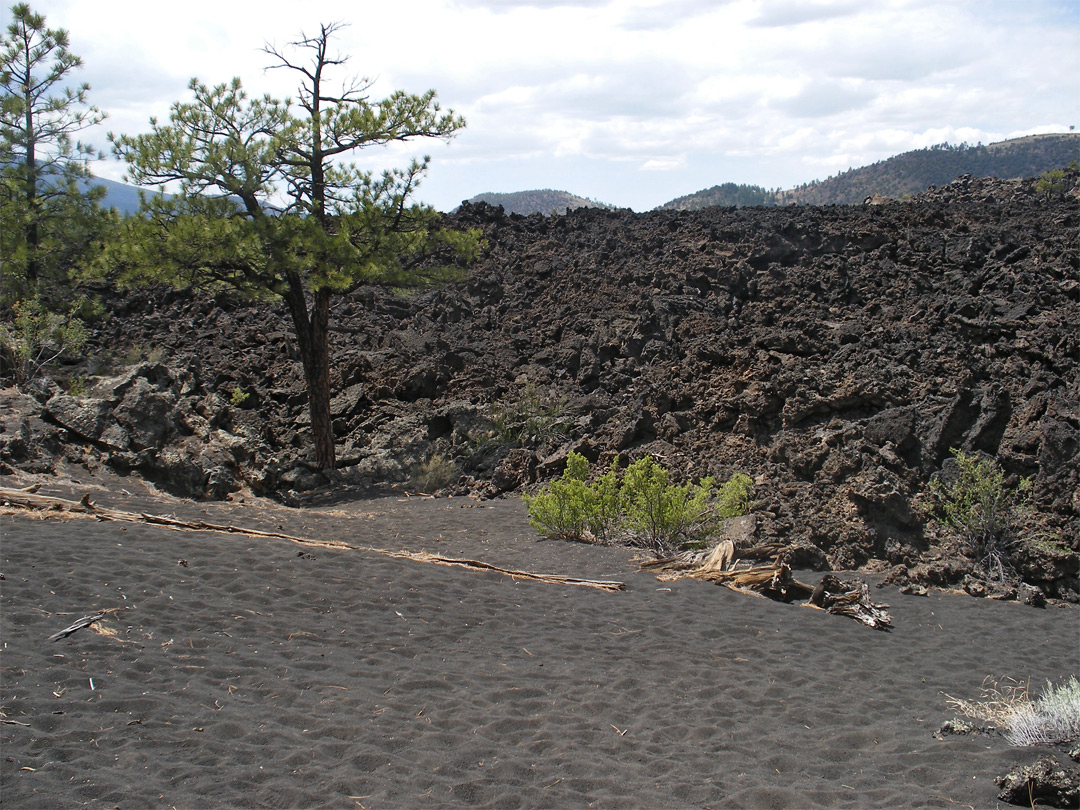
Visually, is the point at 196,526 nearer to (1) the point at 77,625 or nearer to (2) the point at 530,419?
(1) the point at 77,625

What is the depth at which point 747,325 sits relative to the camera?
478 inches

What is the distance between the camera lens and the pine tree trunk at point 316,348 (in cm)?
1111

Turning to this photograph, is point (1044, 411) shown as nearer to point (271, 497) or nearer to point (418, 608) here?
point (418, 608)

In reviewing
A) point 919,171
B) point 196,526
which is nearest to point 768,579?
point 196,526

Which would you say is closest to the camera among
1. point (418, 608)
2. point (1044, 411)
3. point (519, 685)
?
point (519, 685)

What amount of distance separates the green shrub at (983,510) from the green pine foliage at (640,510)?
184cm

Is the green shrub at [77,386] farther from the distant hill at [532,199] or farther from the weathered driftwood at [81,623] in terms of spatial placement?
the distant hill at [532,199]

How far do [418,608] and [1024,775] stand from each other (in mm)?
3639

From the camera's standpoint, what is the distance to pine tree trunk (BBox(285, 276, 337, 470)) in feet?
36.4

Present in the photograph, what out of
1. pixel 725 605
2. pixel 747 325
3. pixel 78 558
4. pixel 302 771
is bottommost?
pixel 725 605

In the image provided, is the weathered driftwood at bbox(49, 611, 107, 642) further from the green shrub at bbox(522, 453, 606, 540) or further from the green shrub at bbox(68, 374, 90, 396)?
the green shrub at bbox(68, 374, 90, 396)

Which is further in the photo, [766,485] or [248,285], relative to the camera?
[248,285]

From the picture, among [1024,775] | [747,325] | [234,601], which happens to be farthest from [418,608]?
[747,325]

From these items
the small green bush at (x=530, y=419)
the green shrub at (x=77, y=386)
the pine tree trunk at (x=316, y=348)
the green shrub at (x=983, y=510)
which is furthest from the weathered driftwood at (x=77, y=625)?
the small green bush at (x=530, y=419)
